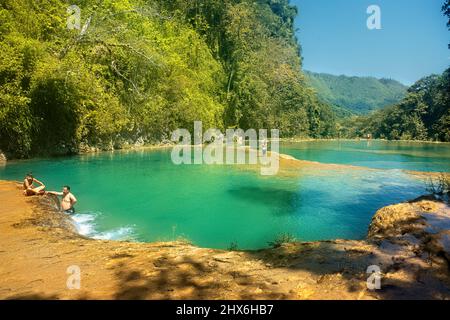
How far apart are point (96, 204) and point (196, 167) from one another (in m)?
10.8

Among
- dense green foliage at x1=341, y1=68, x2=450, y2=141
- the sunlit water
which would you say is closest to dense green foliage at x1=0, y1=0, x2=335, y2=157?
the sunlit water

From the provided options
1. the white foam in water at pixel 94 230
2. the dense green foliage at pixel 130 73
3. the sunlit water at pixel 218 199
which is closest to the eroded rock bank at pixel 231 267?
the white foam in water at pixel 94 230

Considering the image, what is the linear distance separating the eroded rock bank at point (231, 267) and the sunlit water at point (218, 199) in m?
2.75

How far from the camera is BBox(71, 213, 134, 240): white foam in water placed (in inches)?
381

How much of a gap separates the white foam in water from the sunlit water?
27 mm

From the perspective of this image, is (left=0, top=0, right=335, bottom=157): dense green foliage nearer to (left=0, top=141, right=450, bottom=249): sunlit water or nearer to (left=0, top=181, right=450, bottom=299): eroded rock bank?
(left=0, top=141, right=450, bottom=249): sunlit water

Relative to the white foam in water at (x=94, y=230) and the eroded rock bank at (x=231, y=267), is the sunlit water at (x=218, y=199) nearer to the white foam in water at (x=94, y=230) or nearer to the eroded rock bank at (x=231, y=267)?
the white foam in water at (x=94, y=230)

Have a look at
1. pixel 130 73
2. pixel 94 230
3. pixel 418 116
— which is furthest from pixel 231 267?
pixel 418 116

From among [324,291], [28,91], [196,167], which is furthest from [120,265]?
[28,91]

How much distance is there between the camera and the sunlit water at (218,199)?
10625 mm

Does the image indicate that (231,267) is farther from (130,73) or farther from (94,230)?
(130,73)

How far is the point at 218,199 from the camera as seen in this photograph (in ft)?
49.0

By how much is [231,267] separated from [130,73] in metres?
30.3
